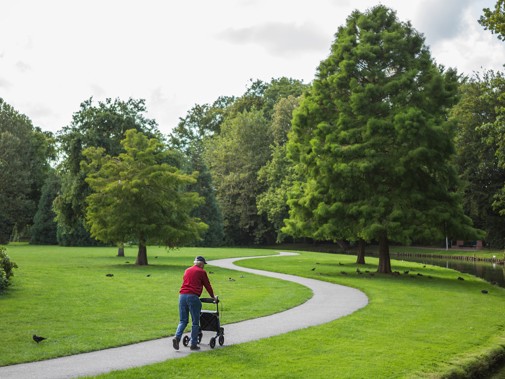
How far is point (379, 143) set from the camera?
2873 centimetres

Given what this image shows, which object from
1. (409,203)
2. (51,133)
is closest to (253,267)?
(409,203)

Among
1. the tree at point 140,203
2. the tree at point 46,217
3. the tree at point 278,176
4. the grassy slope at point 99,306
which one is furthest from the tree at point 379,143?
the tree at point 46,217

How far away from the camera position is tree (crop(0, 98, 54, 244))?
73.8 m

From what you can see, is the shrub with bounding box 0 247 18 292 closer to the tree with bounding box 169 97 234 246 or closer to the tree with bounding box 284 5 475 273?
the tree with bounding box 284 5 475 273

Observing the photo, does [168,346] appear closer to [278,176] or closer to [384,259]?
[384,259]

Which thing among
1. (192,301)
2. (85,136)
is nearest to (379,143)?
(192,301)

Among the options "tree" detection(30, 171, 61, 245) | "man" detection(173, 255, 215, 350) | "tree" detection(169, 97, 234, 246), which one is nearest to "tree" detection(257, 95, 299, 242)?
"tree" detection(169, 97, 234, 246)

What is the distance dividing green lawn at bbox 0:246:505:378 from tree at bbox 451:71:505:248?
35.2m

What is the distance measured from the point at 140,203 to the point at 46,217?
49018mm

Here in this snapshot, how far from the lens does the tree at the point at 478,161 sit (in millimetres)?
57062

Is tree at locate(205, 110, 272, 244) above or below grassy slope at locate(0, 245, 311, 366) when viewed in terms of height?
above

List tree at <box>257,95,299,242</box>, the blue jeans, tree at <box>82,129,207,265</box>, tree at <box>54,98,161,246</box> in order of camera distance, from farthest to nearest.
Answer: tree at <box>257,95,299,242</box>, tree at <box>54,98,161,246</box>, tree at <box>82,129,207,265</box>, the blue jeans

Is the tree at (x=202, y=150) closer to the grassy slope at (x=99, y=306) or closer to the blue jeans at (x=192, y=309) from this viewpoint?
the grassy slope at (x=99, y=306)

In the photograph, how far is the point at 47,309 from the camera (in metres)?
17.0
